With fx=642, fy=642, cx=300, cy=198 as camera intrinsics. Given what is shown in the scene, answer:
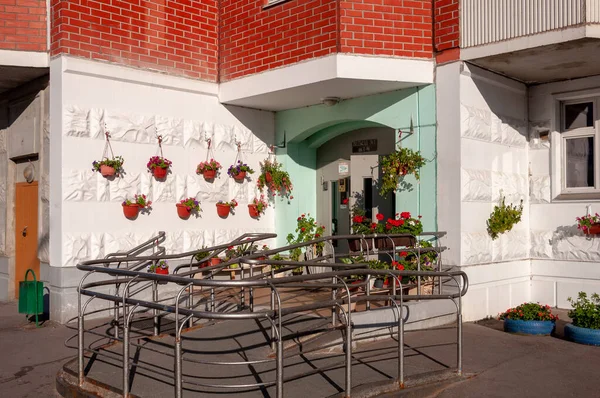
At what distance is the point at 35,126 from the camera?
34.9ft

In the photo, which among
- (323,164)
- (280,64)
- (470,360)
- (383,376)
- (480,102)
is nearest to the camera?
(383,376)

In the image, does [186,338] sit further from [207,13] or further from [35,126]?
[207,13]

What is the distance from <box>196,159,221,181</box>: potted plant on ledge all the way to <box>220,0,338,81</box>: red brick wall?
5.16 feet

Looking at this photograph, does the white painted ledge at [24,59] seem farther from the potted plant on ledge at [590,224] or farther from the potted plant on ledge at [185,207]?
the potted plant on ledge at [590,224]

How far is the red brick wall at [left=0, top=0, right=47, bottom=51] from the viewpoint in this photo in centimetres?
998

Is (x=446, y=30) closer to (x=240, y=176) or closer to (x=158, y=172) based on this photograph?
(x=240, y=176)

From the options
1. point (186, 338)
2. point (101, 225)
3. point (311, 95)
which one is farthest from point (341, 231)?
point (186, 338)

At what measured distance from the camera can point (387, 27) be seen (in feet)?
31.7

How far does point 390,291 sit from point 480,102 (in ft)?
10.6

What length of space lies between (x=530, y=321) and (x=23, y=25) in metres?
8.70

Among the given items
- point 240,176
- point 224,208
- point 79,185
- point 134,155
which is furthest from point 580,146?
point 79,185

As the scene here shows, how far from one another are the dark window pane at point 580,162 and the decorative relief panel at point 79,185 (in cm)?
746

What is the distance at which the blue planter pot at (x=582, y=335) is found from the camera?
784 centimetres

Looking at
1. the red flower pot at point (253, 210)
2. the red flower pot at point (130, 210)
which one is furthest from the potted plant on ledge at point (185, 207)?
the red flower pot at point (253, 210)
